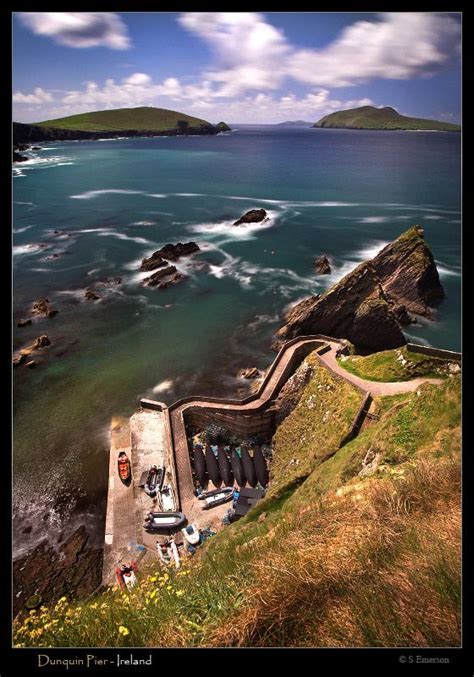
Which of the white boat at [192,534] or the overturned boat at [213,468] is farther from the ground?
the overturned boat at [213,468]

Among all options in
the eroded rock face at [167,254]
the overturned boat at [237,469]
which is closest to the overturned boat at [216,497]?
the overturned boat at [237,469]

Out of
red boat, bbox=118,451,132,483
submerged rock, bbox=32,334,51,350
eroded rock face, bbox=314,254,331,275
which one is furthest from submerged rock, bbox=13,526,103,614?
eroded rock face, bbox=314,254,331,275

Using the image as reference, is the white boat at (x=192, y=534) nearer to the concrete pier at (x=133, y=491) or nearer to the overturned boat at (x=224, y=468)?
the concrete pier at (x=133, y=491)

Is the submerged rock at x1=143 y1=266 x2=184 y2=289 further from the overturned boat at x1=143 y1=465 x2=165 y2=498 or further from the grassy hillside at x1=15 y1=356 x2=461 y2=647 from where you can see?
the grassy hillside at x1=15 y1=356 x2=461 y2=647

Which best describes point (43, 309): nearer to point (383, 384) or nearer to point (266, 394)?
point (266, 394)

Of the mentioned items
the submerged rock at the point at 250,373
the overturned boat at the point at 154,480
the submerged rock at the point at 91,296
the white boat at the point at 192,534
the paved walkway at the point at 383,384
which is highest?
the submerged rock at the point at 91,296
